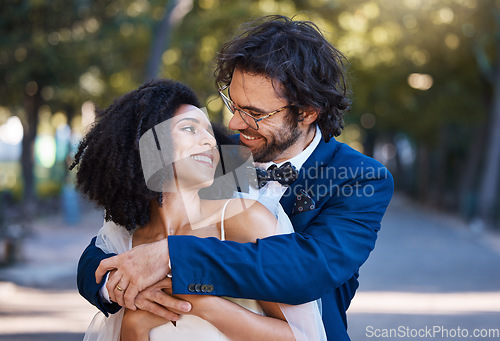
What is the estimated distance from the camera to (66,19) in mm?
14734

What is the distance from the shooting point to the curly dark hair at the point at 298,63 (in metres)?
2.85

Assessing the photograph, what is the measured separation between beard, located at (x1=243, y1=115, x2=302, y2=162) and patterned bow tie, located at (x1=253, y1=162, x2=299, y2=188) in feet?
0.36

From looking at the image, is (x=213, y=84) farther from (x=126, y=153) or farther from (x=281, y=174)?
(x=126, y=153)

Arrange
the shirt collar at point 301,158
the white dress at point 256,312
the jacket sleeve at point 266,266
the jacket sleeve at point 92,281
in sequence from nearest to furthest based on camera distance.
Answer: the jacket sleeve at point 266,266
the white dress at point 256,312
the jacket sleeve at point 92,281
the shirt collar at point 301,158

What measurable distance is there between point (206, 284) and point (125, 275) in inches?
11.5

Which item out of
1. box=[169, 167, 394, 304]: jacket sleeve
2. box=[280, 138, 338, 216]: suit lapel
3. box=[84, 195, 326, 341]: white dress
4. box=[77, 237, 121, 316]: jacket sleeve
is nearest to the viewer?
box=[169, 167, 394, 304]: jacket sleeve

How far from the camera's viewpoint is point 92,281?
2.54 m

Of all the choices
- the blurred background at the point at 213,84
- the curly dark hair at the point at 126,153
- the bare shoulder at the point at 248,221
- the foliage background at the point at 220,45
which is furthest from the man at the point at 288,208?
the foliage background at the point at 220,45

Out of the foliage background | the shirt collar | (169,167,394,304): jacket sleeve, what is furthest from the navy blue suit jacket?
the foliage background

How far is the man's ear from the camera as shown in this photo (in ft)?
9.55

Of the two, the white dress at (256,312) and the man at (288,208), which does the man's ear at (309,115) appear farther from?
the white dress at (256,312)

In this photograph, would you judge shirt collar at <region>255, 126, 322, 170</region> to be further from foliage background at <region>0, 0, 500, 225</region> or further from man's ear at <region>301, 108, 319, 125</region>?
foliage background at <region>0, 0, 500, 225</region>

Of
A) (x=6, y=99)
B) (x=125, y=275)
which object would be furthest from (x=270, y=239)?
(x=6, y=99)

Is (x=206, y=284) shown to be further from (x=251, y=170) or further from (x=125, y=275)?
(x=251, y=170)
